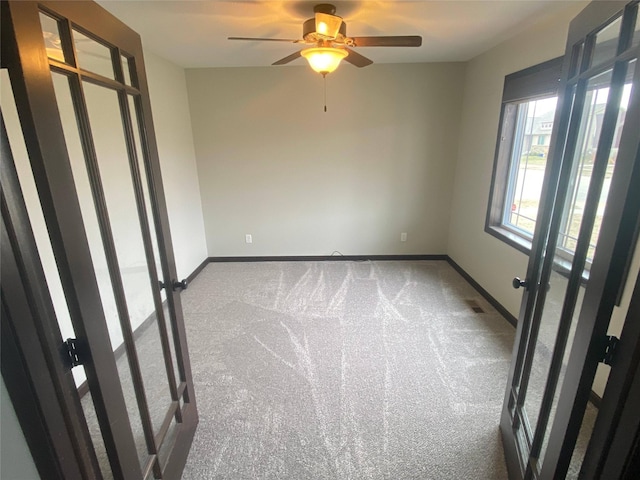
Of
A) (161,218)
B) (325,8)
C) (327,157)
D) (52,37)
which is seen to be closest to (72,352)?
(161,218)

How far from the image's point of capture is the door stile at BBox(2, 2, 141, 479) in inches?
28.6

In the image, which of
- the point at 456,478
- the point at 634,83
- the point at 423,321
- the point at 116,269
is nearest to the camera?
the point at 634,83

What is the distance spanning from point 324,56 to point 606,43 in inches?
61.5

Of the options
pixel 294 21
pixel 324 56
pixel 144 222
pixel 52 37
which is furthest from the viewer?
pixel 294 21

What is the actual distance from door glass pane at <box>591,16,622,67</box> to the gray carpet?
184cm

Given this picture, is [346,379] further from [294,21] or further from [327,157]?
[327,157]

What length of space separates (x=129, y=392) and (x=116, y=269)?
55cm

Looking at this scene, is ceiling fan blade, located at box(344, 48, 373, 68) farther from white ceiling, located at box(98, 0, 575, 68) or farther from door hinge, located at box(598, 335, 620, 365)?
door hinge, located at box(598, 335, 620, 365)

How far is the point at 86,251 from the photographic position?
3.07 ft

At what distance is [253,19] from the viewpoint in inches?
88.7

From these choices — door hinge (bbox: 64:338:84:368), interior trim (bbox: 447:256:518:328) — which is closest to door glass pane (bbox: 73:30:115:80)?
door hinge (bbox: 64:338:84:368)

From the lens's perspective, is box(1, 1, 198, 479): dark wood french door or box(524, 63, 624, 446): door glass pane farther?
box(524, 63, 624, 446): door glass pane

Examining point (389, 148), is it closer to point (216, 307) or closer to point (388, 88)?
point (388, 88)

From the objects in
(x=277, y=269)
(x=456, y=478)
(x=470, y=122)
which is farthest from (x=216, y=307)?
(x=470, y=122)
